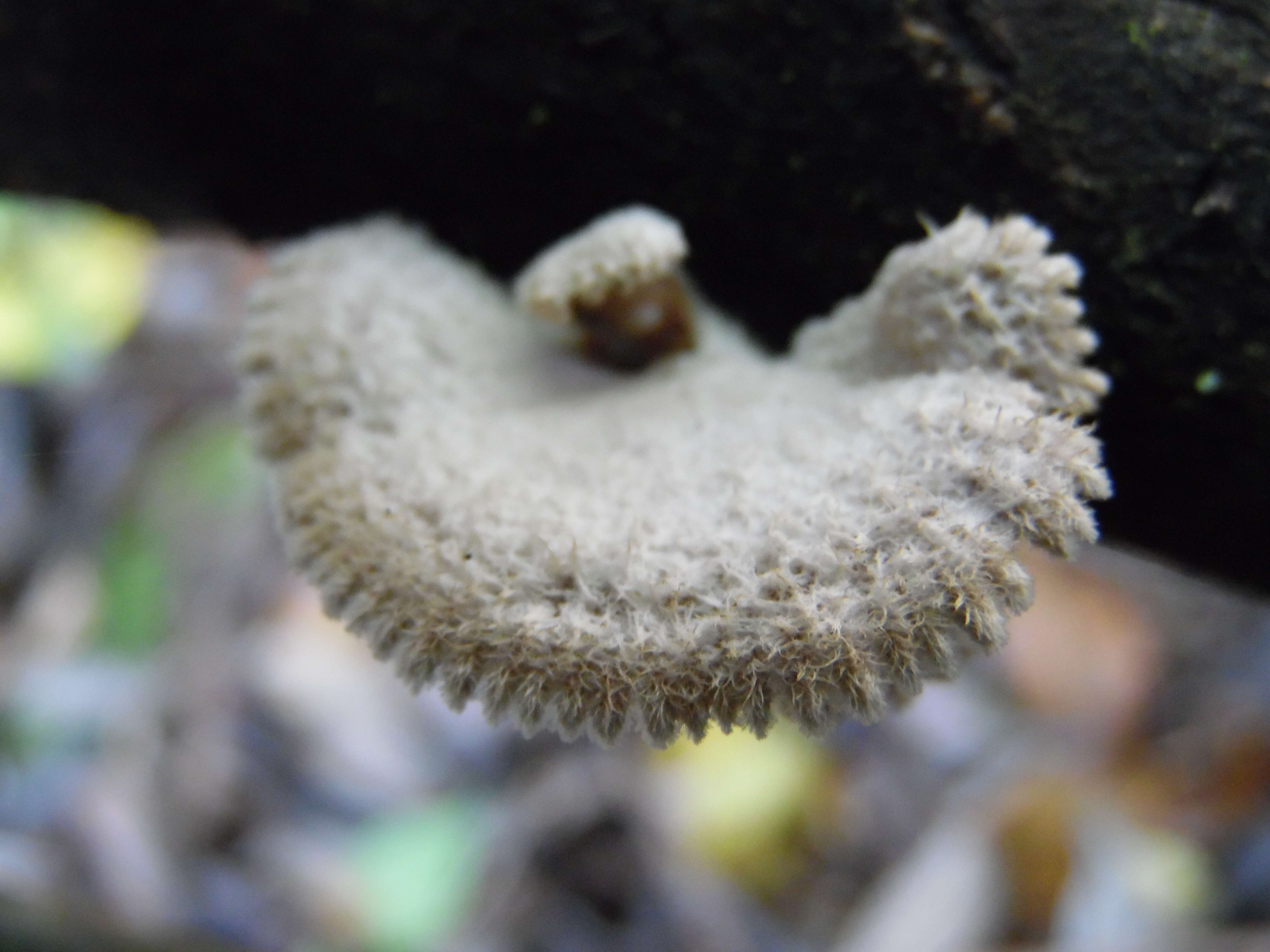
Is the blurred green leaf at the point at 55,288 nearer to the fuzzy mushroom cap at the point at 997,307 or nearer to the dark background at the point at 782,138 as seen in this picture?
the dark background at the point at 782,138

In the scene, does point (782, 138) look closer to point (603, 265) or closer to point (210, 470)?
point (603, 265)

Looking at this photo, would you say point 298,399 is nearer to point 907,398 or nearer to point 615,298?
point 615,298

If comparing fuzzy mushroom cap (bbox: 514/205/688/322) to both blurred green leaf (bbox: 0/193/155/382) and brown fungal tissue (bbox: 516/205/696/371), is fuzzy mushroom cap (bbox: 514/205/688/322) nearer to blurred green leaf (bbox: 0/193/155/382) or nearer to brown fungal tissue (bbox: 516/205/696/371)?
brown fungal tissue (bbox: 516/205/696/371)

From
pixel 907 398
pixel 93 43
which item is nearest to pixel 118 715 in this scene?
pixel 93 43

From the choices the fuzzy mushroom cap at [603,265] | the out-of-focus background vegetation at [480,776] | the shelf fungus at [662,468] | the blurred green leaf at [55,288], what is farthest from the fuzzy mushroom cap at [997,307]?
the blurred green leaf at [55,288]

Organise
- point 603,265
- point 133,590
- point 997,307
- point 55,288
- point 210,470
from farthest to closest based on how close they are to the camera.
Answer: point 210,470, point 133,590, point 55,288, point 603,265, point 997,307

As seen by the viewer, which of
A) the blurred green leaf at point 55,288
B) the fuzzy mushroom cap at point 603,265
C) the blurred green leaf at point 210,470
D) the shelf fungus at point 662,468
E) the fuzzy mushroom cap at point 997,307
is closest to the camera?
the shelf fungus at point 662,468

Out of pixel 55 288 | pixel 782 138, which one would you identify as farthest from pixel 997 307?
pixel 55 288
